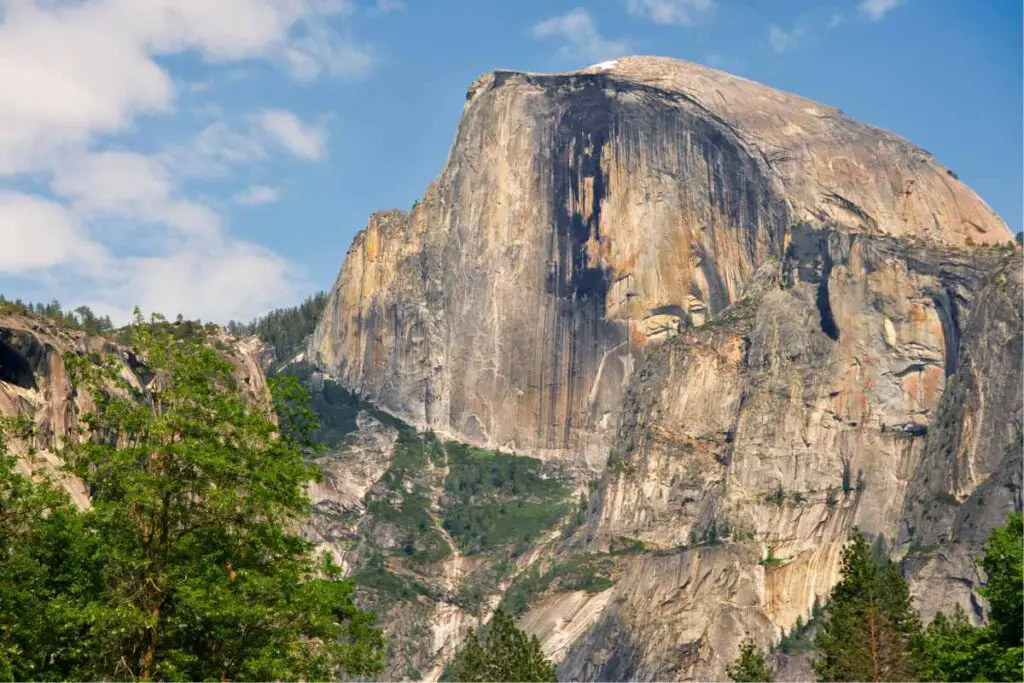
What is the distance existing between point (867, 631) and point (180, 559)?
71850mm

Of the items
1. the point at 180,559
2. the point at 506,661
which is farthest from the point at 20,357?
the point at 180,559

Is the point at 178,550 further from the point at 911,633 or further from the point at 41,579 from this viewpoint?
the point at 911,633

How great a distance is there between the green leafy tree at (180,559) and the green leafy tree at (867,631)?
63395 millimetres

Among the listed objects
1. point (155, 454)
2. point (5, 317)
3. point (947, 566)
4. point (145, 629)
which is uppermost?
point (5, 317)

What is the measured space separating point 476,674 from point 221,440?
88975mm

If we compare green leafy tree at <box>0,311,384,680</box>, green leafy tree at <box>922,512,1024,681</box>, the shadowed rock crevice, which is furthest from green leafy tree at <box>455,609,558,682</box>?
green leafy tree at <box>0,311,384,680</box>

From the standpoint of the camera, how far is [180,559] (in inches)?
1783

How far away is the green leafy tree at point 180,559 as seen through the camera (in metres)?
43.8

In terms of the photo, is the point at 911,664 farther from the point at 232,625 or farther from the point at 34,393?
the point at 34,393

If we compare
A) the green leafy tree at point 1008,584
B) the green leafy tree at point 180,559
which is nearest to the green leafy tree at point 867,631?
the green leafy tree at point 1008,584

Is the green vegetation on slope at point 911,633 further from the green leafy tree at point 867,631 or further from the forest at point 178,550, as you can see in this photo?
the forest at point 178,550

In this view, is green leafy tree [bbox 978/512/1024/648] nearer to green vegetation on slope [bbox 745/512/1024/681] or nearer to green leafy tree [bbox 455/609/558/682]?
green vegetation on slope [bbox 745/512/1024/681]

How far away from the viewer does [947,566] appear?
19925 cm

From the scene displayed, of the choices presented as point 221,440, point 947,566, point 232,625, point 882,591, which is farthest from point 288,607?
point 947,566
